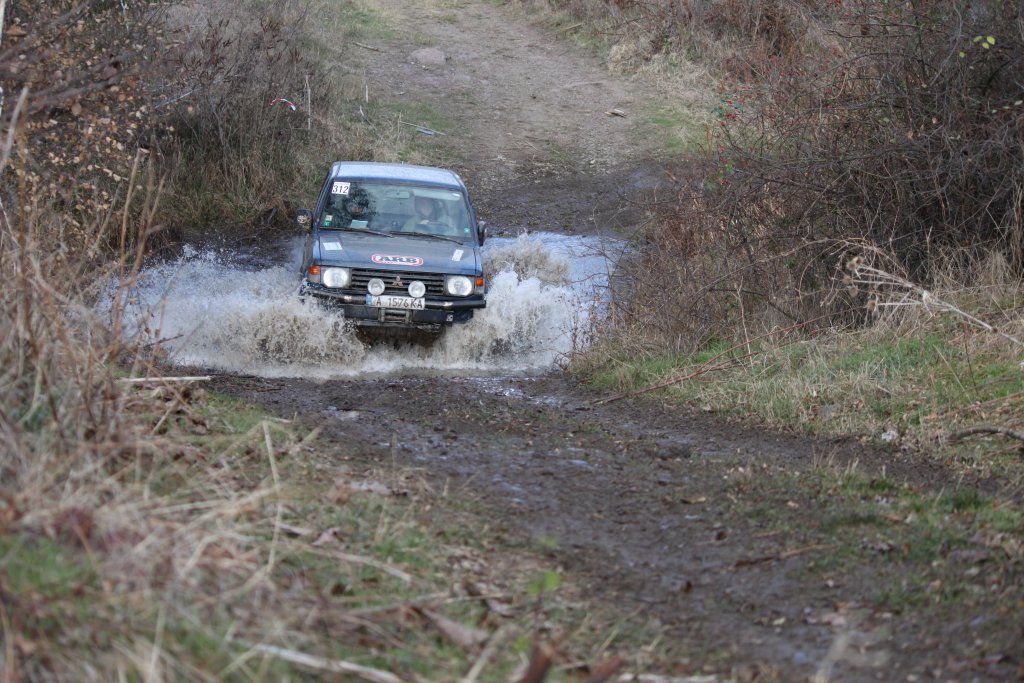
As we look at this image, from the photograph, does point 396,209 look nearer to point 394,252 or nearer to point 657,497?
point 394,252

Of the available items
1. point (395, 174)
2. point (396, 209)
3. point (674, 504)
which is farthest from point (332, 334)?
point (674, 504)

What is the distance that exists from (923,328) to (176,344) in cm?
680

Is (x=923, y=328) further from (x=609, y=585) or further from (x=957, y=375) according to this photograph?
(x=609, y=585)

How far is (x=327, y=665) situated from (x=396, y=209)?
8844 mm

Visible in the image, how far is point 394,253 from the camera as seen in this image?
10805 millimetres

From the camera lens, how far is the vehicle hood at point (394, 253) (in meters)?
10.6

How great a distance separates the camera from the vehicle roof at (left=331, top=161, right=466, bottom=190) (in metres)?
12.2

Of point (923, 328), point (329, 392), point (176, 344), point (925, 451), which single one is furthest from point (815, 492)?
point (176, 344)

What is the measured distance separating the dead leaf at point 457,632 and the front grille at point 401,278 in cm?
676

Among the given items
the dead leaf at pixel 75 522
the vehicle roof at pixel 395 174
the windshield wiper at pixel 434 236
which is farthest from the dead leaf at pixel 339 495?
the vehicle roof at pixel 395 174

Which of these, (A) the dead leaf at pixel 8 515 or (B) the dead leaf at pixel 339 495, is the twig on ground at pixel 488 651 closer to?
(B) the dead leaf at pixel 339 495

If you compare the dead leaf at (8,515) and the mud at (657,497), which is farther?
the mud at (657,497)

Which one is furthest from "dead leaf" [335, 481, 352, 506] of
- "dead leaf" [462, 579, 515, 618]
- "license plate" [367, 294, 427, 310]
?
"license plate" [367, 294, 427, 310]

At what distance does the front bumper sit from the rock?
663 inches
